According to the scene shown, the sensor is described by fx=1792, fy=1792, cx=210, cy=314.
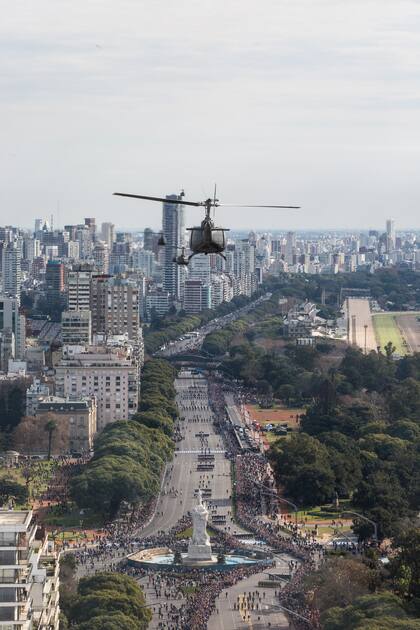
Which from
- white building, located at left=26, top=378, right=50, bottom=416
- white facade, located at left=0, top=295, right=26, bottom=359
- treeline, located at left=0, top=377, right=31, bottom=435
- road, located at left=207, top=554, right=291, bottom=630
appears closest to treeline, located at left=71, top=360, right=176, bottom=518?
white building, located at left=26, top=378, right=50, bottom=416

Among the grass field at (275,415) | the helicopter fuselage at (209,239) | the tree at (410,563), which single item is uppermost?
the helicopter fuselage at (209,239)

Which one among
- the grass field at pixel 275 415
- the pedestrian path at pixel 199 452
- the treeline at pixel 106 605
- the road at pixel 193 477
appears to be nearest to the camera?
the treeline at pixel 106 605

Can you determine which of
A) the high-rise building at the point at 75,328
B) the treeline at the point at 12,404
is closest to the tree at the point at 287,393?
the high-rise building at the point at 75,328

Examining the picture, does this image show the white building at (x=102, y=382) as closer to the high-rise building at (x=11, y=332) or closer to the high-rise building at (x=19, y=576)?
the high-rise building at (x=11, y=332)

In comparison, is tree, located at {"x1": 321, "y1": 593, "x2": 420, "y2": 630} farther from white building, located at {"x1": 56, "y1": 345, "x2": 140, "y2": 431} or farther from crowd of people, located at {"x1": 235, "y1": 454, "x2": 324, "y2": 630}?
white building, located at {"x1": 56, "y1": 345, "x2": 140, "y2": 431}

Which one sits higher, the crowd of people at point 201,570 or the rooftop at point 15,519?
the rooftop at point 15,519

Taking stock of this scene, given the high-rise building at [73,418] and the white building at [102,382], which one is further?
the white building at [102,382]

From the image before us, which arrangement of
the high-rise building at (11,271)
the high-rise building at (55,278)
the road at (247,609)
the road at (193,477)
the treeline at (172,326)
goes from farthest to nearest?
→ the high-rise building at (11,271), the high-rise building at (55,278), the treeline at (172,326), the road at (193,477), the road at (247,609)

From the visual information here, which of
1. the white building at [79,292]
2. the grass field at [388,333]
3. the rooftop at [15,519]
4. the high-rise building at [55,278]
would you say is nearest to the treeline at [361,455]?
the white building at [79,292]
